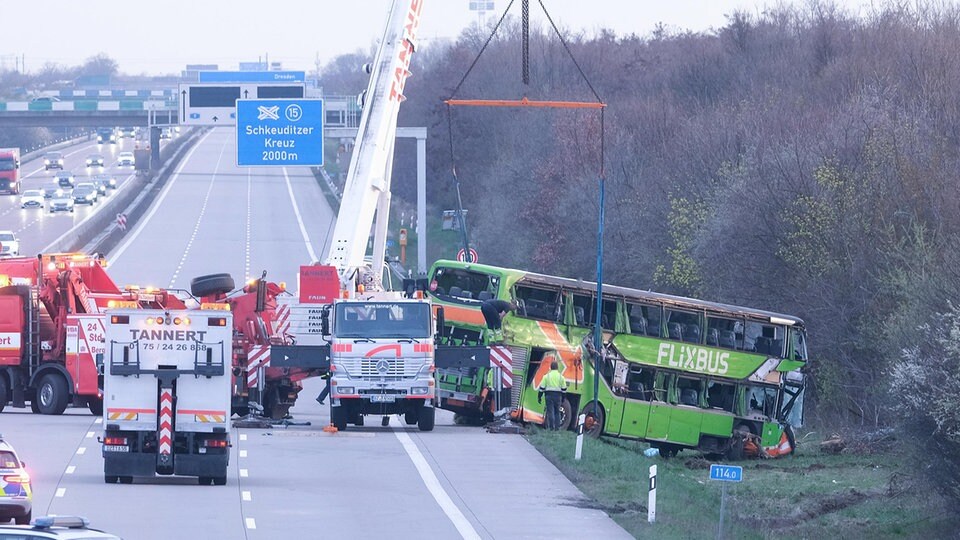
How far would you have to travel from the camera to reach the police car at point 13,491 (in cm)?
1753

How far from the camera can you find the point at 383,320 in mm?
31594

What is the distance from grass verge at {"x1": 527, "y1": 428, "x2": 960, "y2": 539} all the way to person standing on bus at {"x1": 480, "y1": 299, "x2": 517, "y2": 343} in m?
2.23

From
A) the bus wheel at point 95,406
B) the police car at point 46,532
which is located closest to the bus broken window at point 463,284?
the bus wheel at point 95,406

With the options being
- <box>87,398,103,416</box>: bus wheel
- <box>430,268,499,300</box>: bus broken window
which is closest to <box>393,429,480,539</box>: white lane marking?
<box>430,268,499,300</box>: bus broken window

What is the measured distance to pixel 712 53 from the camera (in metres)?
84.4

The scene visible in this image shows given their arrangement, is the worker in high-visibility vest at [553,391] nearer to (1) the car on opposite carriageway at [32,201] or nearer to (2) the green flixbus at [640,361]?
(2) the green flixbus at [640,361]

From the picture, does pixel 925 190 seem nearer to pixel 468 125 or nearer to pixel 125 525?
pixel 125 525

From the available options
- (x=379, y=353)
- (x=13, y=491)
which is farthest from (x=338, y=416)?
(x=13, y=491)

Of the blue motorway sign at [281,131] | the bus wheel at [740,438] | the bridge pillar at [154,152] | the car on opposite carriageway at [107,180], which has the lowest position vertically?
the bus wheel at [740,438]

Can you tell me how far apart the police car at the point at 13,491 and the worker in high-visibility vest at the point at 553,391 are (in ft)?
52.0

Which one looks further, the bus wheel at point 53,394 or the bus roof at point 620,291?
the bus wheel at point 53,394

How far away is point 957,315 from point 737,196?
22.5 metres

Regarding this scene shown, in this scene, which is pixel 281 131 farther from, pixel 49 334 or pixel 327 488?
pixel 327 488

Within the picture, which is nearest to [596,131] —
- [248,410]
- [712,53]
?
[712,53]
